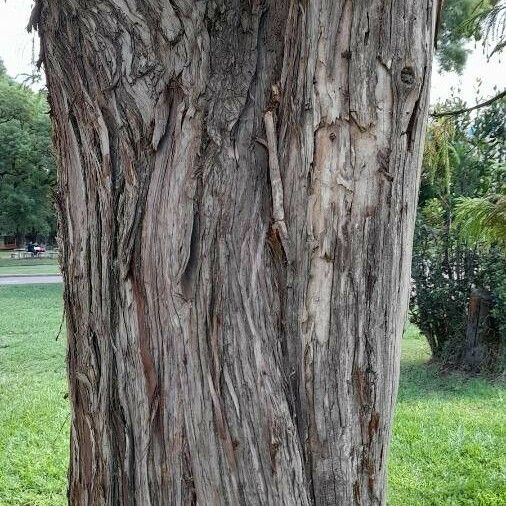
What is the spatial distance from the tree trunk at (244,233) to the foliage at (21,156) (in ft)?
93.2

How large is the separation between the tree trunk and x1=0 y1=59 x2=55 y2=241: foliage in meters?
28.4

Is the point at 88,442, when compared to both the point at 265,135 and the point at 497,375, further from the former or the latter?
the point at 497,375

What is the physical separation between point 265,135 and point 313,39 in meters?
0.25

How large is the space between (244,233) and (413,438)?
12.5 feet

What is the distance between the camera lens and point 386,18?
143 cm

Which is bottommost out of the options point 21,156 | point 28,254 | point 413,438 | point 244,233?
point 413,438

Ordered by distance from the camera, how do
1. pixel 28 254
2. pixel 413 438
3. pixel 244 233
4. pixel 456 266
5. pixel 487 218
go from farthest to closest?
pixel 28 254, pixel 456 266, pixel 413 438, pixel 487 218, pixel 244 233

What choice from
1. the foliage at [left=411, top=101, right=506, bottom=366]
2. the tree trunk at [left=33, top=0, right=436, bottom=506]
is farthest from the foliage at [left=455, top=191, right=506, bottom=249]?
the foliage at [left=411, top=101, right=506, bottom=366]

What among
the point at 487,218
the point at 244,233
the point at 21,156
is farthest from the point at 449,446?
the point at 21,156

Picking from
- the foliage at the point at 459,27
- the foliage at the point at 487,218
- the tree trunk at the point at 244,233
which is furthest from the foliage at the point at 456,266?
the tree trunk at the point at 244,233

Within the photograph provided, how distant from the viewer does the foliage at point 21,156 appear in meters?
29.8

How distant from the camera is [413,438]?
483 centimetres

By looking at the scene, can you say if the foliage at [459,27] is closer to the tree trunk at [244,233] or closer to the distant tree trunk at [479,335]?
the tree trunk at [244,233]

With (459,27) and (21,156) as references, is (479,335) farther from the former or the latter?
(21,156)
